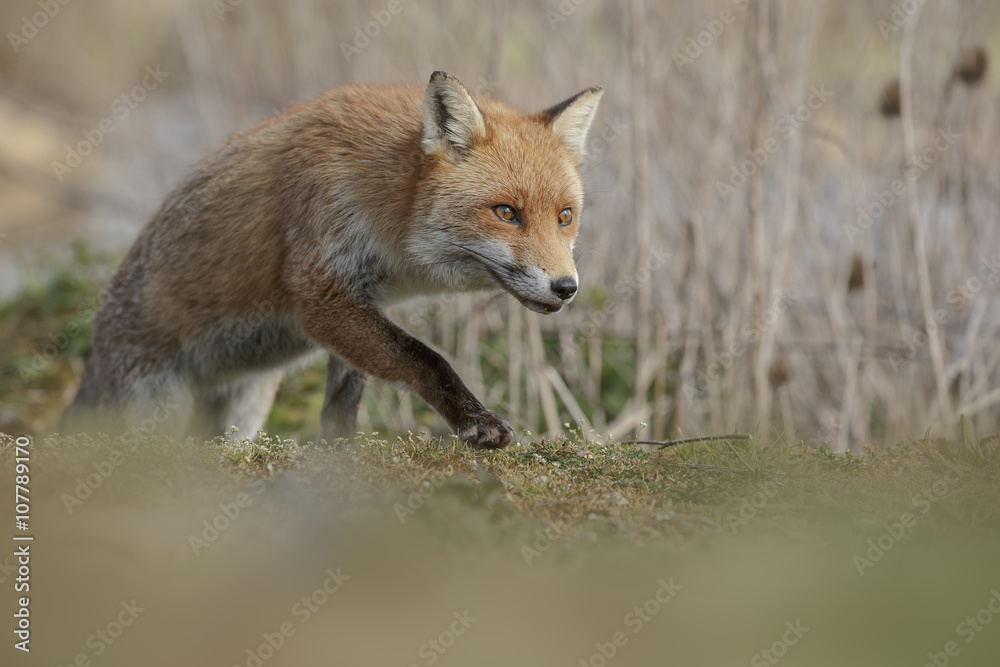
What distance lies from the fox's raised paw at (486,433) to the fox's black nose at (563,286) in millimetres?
619

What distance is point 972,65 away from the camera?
653cm

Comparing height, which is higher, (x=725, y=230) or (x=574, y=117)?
(x=574, y=117)

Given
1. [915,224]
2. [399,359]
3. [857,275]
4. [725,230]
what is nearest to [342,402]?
[399,359]

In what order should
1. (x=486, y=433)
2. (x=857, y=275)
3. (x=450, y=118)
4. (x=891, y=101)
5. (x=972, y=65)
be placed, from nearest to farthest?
1. (x=486, y=433)
2. (x=450, y=118)
3. (x=972, y=65)
4. (x=891, y=101)
5. (x=857, y=275)

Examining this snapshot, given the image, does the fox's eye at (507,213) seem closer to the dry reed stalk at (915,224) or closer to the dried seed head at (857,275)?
the dry reed stalk at (915,224)

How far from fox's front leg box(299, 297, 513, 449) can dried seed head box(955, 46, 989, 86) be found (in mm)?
5165

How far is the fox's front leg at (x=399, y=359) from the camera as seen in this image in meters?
3.67

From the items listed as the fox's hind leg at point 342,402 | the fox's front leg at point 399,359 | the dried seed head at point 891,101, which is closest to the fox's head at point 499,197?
the fox's front leg at point 399,359

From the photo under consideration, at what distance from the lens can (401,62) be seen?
338 inches

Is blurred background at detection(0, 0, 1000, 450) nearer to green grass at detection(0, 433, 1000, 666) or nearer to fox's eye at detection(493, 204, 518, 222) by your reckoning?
fox's eye at detection(493, 204, 518, 222)

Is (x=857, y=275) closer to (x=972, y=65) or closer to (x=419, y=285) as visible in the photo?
(x=972, y=65)

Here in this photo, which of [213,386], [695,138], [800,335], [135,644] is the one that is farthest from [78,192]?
[135,644]

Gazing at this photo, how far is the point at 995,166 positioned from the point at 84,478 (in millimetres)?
7450

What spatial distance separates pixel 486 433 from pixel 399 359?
712mm
